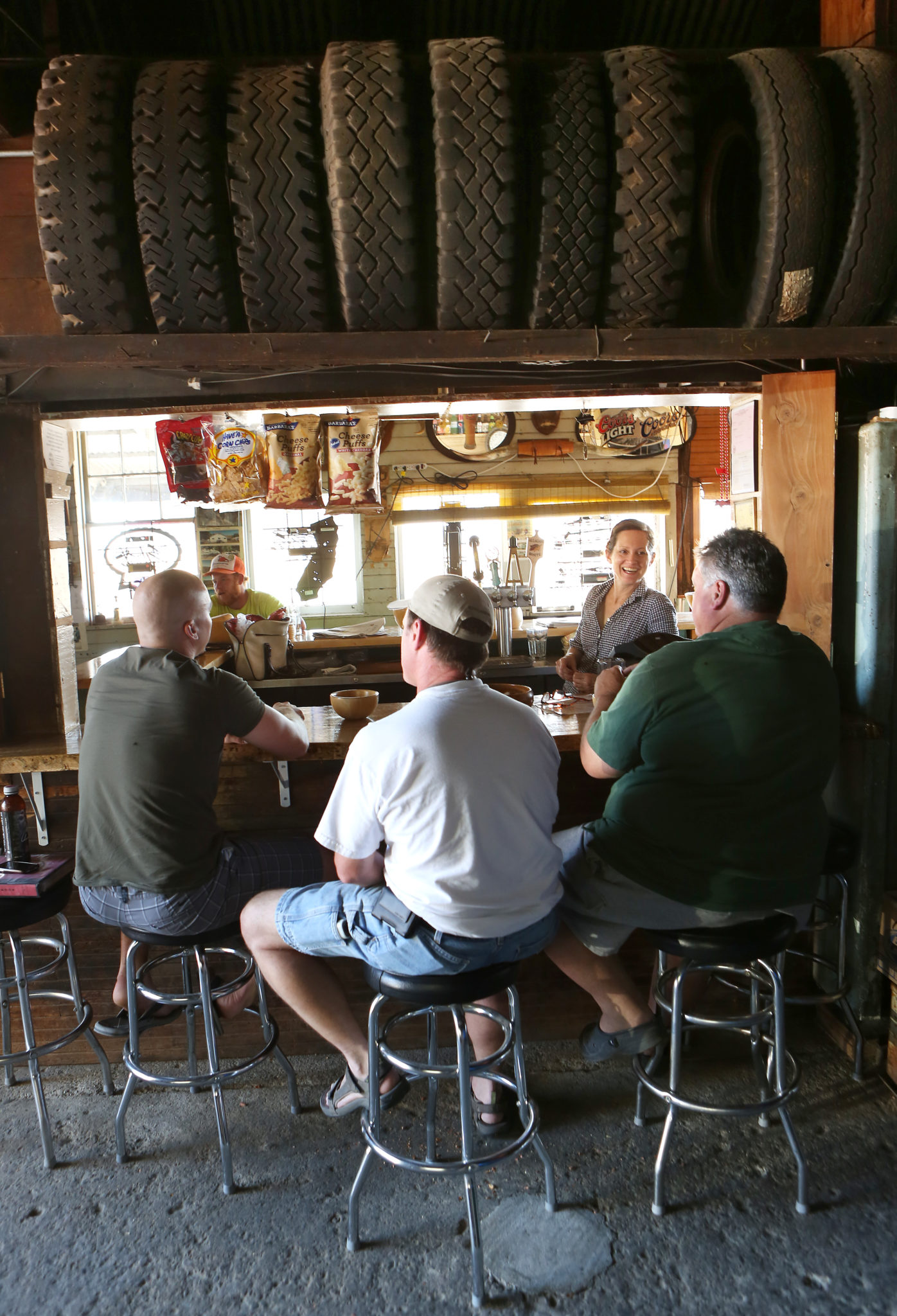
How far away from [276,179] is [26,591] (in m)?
1.82

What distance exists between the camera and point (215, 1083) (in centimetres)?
229

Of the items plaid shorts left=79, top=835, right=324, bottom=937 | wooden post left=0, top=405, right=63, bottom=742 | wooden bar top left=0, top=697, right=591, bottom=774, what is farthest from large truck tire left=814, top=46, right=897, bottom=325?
wooden post left=0, top=405, right=63, bottom=742

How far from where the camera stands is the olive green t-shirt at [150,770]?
2.30 meters

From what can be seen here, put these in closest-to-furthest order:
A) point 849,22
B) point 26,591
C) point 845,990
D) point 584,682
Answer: point 849,22 → point 845,990 → point 26,591 → point 584,682

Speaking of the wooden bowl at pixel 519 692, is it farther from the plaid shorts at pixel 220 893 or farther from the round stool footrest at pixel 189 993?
the round stool footrest at pixel 189 993

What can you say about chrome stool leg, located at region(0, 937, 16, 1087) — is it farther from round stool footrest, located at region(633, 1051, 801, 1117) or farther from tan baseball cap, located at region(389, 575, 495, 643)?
round stool footrest, located at region(633, 1051, 801, 1117)

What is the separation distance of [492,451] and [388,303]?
6.46 m

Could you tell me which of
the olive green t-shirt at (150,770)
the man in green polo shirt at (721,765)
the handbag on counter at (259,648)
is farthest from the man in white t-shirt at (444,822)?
the handbag on counter at (259,648)

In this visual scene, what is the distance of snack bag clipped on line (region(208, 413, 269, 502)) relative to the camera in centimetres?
460

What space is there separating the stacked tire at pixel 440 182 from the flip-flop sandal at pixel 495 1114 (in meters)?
2.20

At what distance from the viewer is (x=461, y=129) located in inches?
82.4

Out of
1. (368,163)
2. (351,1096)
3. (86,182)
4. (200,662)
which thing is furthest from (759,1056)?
(200,662)

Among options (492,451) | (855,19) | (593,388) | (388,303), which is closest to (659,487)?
(492,451)

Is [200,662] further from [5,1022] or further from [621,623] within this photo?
[5,1022]
